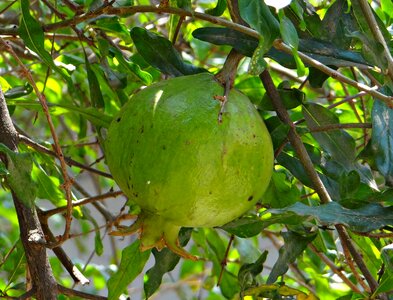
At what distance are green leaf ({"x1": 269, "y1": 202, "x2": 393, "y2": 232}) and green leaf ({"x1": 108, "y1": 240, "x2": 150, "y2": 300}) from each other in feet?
1.50

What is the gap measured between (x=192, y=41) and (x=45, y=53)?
107 centimetres

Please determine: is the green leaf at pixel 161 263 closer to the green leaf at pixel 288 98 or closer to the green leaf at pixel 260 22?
the green leaf at pixel 288 98

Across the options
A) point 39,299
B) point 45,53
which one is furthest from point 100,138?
point 39,299

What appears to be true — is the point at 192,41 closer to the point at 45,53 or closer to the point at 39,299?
the point at 45,53

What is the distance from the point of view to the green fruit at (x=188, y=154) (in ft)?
3.99

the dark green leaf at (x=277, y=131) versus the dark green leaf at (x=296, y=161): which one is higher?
the dark green leaf at (x=277, y=131)

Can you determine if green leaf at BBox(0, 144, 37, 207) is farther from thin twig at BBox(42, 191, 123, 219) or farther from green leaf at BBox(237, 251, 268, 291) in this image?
green leaf at BBox(237, 251, 268, 291)

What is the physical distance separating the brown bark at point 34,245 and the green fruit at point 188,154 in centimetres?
26

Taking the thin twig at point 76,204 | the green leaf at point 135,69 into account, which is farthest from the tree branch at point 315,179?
the thin twig at point 76,204

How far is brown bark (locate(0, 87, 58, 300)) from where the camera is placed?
148 cm

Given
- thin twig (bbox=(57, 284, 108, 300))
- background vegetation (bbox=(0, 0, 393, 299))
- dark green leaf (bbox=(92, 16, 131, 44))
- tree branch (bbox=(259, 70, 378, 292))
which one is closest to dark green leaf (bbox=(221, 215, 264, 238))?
background vegetation (bbox=(0, 0, 393, 299))

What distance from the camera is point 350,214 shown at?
4.39ft

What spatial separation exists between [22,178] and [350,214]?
1.85 ft

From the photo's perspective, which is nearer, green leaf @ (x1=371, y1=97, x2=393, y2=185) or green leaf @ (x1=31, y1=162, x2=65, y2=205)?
green leaf @ (x1=371, y1=97, x2=393, y2=185)
